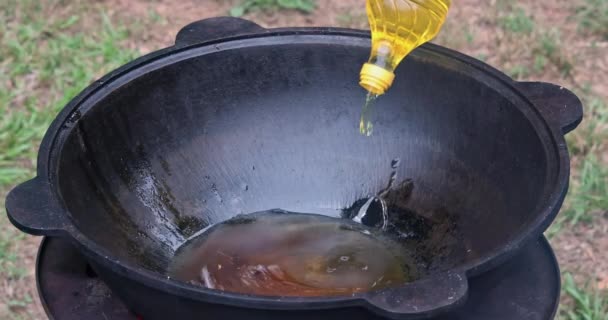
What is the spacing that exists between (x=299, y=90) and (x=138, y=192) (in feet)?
1.35

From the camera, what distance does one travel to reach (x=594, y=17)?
3.02 meters

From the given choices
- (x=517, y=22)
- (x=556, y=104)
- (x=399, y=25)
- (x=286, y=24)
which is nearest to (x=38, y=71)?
(x=286, y=24)

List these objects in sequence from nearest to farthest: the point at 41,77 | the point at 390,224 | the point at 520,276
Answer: the point at 520,276
the point at 390,224
the point at 41,77

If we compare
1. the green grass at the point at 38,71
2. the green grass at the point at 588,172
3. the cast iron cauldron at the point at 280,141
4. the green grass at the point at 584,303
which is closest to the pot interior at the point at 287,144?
the cast iron cauldron at the point at 280,141

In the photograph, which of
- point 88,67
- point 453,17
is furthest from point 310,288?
point 453,17

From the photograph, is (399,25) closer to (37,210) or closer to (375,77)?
(375,77)

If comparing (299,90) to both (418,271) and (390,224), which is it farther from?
(418,271)

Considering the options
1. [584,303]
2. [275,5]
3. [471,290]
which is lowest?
[584,303]

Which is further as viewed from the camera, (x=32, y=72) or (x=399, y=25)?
(x=32, y=72)

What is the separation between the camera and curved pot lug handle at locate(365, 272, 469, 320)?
0.90 m

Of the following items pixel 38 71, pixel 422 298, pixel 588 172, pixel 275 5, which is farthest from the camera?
pixel 275 5

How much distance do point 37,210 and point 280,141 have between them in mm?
662

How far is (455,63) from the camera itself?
1424 mm

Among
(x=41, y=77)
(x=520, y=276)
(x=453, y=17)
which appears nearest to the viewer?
(x=520, y=276)
